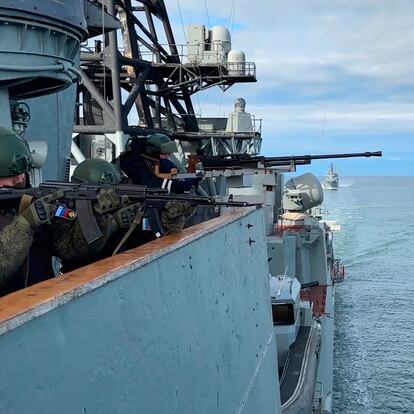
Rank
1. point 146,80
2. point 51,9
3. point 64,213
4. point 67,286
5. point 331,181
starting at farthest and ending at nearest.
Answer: point 331,181
point 146,80
point 51,9
point 64,213
point 67,286

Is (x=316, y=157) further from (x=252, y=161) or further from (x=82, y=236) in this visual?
(x=82, y=236)

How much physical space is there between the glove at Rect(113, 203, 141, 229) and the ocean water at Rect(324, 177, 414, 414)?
609 inches

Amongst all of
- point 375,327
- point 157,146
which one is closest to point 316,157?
point 157,146

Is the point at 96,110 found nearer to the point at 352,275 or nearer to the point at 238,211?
the point at 238,211

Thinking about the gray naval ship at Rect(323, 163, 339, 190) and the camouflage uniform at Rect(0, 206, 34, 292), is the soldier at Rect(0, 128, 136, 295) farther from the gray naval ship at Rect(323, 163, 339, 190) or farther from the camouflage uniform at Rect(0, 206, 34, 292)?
the gray naval ship at Rect(323, 163, 339, 190)

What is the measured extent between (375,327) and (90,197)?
22812mm

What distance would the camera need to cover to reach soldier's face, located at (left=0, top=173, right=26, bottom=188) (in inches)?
113

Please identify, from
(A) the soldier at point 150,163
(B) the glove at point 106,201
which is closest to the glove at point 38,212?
(B) the glove at point 106,201

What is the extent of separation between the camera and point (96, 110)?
65.4 ft

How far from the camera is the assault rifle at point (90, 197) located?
2.82 m

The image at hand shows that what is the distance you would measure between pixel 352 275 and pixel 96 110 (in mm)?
19765

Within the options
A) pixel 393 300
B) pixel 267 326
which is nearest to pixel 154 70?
pixel 393 300

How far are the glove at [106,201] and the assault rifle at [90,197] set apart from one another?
2 centimetres

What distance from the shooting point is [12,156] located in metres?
2.90
